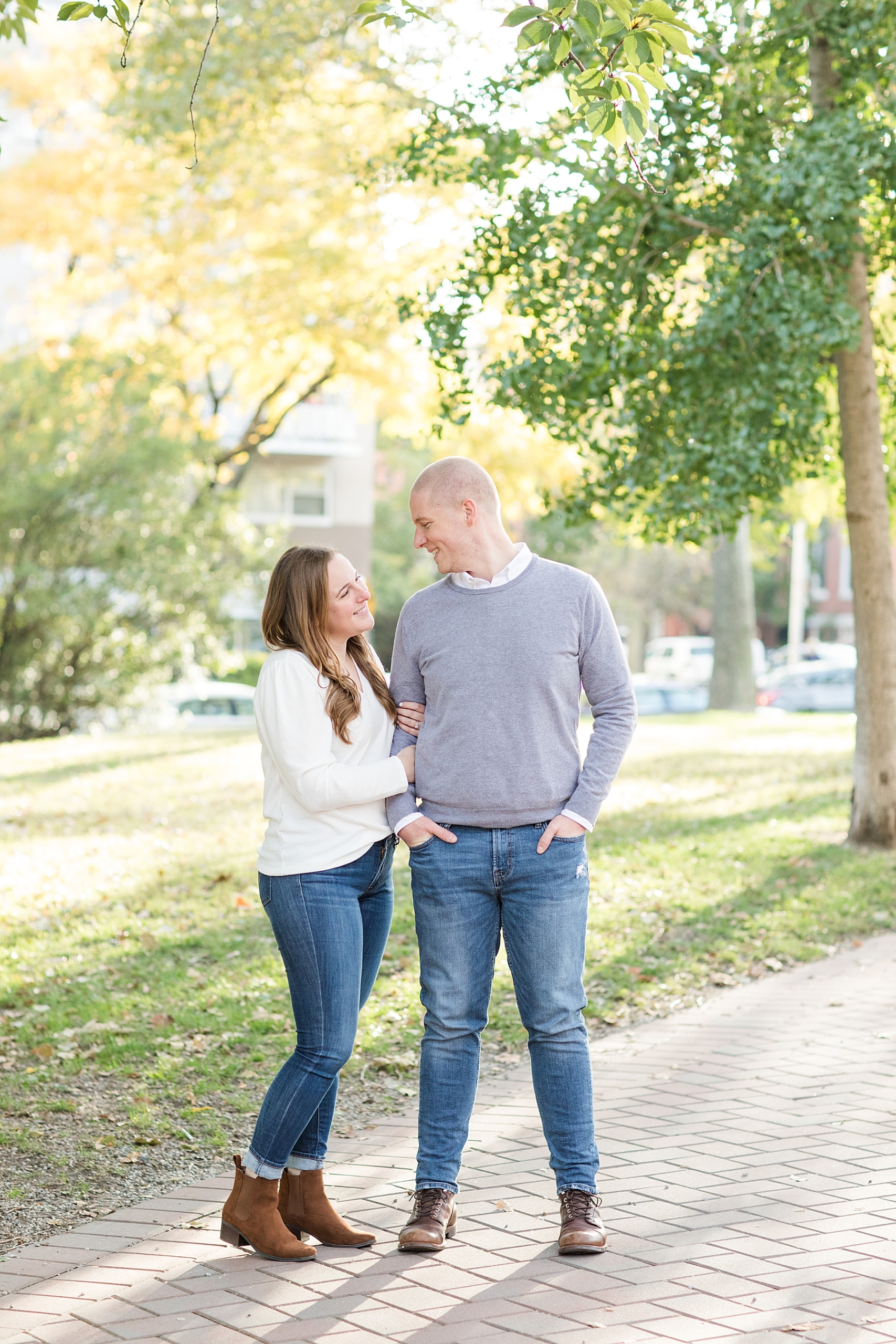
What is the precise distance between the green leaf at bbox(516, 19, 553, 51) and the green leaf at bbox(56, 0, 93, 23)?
1.36 meters

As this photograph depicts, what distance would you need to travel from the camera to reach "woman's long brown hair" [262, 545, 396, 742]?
12.4 feet

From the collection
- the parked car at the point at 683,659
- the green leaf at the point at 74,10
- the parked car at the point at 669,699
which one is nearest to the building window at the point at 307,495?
the parked car at the point at 683,659

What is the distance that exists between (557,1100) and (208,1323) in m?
1.06

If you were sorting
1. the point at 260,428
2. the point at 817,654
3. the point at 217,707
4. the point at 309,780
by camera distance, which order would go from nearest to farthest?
the point at 309,780
the point at 217,707
the point at 260,428
the point at 817,654

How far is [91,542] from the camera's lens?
1941cm

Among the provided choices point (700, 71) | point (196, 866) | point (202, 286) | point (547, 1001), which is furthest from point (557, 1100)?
point (202, 286)

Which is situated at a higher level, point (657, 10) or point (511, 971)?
point (657, 10)

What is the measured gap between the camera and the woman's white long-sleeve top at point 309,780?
3.70m

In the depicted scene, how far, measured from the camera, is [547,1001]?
12.5ft

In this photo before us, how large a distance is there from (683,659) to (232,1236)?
4646 centimetres

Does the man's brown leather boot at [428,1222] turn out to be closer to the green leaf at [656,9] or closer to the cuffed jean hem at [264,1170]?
the cuffed jean hem at [264,1170]

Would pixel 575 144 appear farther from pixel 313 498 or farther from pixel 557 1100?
pixel 313 498

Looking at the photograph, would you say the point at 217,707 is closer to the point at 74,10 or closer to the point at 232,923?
the point at 232,923

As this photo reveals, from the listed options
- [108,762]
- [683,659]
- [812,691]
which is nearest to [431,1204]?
[108,762]
